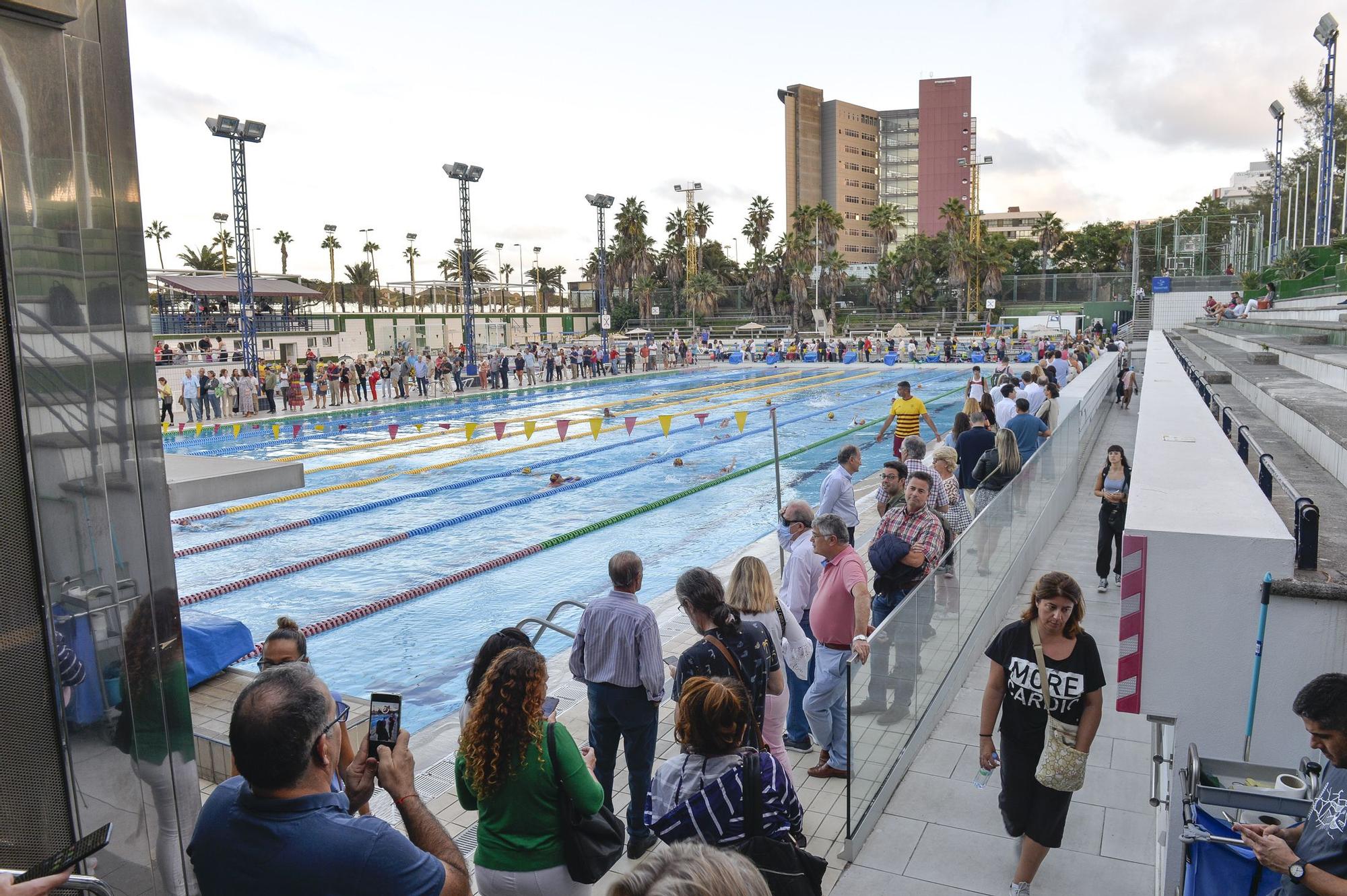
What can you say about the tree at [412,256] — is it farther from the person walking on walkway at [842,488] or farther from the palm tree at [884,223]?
the person walking on walkway at [842,488]

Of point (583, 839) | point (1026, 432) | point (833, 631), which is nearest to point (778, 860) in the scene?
point (583, 839)

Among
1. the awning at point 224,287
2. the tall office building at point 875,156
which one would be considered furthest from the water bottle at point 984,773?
the tall office building at point 875,156

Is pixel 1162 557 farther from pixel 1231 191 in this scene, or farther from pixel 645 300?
pixel 1231 191

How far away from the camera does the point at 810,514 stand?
5566 mm

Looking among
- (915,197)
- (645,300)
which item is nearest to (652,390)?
(645,300)

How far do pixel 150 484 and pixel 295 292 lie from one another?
1860 inches

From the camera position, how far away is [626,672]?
3947 mm

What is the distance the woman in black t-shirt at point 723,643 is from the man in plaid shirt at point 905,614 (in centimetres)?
65

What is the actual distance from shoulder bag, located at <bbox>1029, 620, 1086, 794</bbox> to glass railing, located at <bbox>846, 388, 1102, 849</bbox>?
0.75 metres

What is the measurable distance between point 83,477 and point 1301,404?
305 inches

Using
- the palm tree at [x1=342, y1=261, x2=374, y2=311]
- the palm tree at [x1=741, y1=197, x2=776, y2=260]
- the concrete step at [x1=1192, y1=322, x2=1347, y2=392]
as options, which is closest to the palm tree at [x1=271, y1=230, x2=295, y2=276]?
the palm tree at [x1=342, y1=261, x2=374, y2=311]

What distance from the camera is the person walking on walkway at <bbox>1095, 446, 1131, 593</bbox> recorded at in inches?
308

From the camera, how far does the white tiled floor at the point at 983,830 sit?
388cm

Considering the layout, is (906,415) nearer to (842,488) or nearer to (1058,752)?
(842,488)
